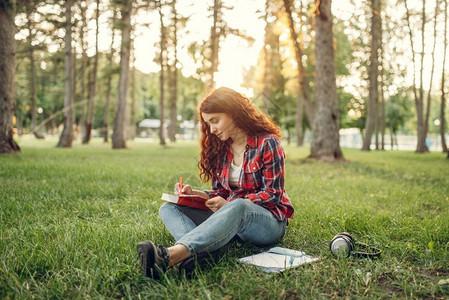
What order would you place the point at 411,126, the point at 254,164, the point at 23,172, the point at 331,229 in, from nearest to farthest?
the point at 254,164
the point at 331,229
the point at 23,172
the point at 411,126

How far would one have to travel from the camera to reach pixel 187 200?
Answer: 2947 mm

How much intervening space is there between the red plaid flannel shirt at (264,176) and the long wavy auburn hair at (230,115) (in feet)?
0.35

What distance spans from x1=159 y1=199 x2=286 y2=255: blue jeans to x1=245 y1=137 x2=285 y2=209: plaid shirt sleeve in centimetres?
8

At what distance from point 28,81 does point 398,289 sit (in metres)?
33.9

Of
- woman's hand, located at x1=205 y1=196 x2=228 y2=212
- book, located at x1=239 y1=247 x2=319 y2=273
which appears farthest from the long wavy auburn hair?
book, located at x1=239 y1=247 x2=319 y2=273

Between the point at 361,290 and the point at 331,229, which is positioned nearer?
the point at 361,290

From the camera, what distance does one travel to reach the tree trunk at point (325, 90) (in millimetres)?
12203

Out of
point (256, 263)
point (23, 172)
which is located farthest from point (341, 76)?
point (256, 263)

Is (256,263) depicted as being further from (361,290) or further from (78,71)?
(78,71)

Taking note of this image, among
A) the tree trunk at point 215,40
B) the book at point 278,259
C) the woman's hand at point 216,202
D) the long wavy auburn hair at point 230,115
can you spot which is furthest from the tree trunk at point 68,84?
the book at point 278,259

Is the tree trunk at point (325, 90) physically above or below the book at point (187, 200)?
above

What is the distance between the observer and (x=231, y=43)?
17.4 meters

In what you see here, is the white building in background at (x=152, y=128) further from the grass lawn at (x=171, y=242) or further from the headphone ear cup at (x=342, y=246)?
the headphone ear cup at (x=342, y=246)

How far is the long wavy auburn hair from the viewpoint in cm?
301
